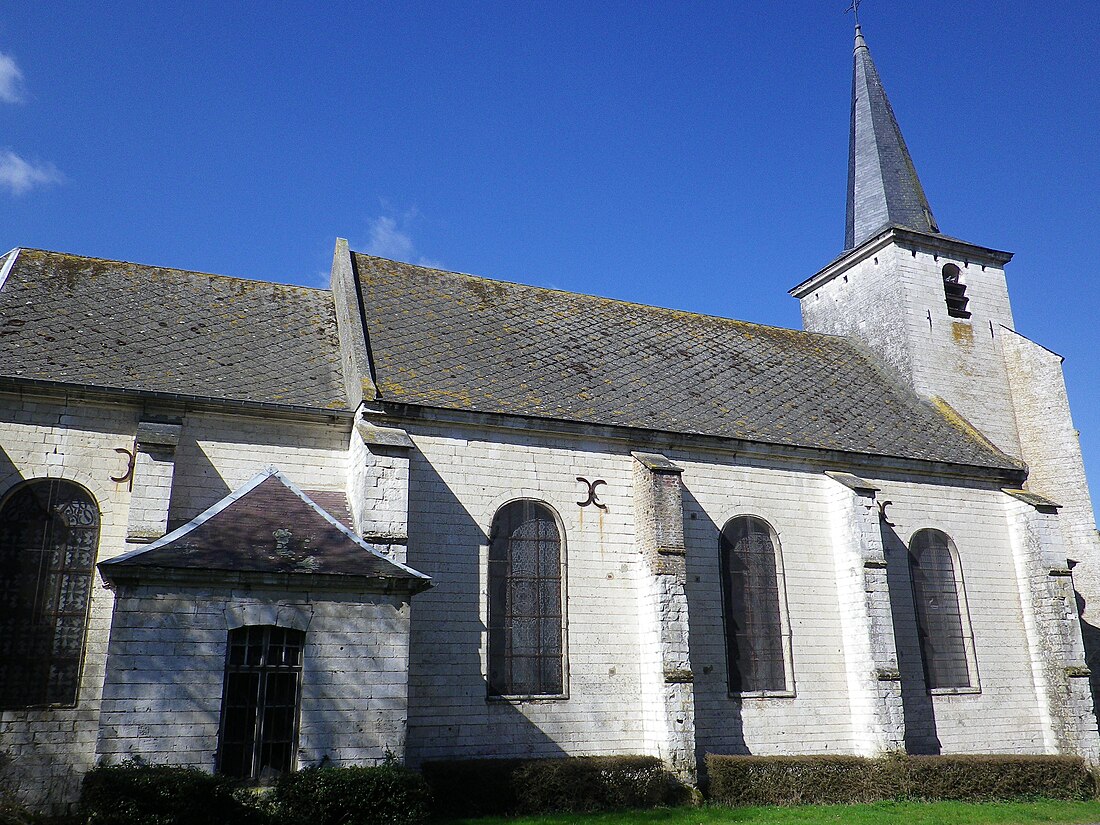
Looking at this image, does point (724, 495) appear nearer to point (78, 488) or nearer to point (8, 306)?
point (78, 488)

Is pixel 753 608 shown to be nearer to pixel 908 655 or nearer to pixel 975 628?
pixel 908 655

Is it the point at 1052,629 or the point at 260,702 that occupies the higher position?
the point at 1052,629

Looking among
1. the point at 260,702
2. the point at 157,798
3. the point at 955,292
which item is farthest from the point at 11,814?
the point at 955,292

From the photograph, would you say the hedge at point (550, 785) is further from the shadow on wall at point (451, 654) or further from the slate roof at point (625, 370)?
the slate roof at point (625, 370)

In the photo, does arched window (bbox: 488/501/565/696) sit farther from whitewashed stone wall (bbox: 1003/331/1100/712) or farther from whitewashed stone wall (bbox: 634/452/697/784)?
whitewashed stone wall (bbox: 1003/331/1100/712)

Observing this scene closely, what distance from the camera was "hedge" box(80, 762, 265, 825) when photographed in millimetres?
9227

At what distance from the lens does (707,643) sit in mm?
15602

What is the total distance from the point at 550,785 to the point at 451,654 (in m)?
2.47

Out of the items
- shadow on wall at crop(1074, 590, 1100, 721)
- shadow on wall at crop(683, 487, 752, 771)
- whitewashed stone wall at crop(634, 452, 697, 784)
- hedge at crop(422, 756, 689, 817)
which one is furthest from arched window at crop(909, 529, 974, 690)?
hedge at crop(422, 756, 689, 817)

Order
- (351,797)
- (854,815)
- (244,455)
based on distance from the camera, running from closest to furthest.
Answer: (351,797)
(854,815)
(244,455)

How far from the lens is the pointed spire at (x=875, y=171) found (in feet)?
78.8

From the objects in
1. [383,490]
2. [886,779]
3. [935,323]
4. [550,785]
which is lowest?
[886,779]

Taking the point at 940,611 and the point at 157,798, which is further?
the point at 940,611

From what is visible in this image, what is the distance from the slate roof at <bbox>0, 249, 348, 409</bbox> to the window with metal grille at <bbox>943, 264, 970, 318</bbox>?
Answer: 16.2m
